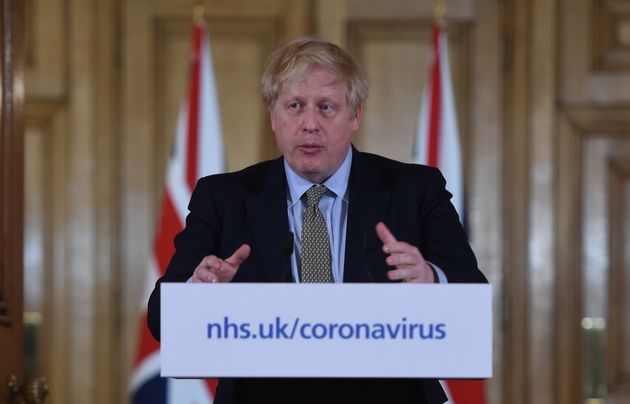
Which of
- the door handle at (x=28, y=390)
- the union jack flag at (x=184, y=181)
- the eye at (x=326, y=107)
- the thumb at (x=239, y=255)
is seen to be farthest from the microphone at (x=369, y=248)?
the union jack flag at (x=184, y=181)

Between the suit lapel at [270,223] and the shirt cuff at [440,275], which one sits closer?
the shirt cuff at [440,275]

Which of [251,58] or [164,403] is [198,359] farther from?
[251,58]

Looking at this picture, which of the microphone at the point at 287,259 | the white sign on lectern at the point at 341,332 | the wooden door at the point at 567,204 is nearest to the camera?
the white sign on lectern at the point at 341,332

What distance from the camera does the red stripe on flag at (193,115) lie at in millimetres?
4828

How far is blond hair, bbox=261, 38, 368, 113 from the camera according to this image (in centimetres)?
254

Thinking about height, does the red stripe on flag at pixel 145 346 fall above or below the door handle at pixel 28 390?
below

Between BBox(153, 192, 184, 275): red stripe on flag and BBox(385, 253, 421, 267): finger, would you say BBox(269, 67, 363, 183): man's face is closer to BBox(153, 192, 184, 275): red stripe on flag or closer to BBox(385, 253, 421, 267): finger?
BBox(385, 253, 421, 267): finger

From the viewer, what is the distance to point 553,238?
495 centimetres

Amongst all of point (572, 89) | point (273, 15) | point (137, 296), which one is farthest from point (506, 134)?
point (137, 296)

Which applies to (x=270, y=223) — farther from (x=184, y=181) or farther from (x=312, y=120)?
(x=184, y=181)

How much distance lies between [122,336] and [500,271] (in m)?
1.67

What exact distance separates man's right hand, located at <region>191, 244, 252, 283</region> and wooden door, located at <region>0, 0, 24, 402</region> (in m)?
0.90

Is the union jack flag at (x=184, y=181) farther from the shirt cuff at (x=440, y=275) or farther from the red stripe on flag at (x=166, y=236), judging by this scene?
the shirt cuff at (x=440, y=275)

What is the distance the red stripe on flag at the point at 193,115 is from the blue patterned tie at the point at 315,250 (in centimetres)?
232
